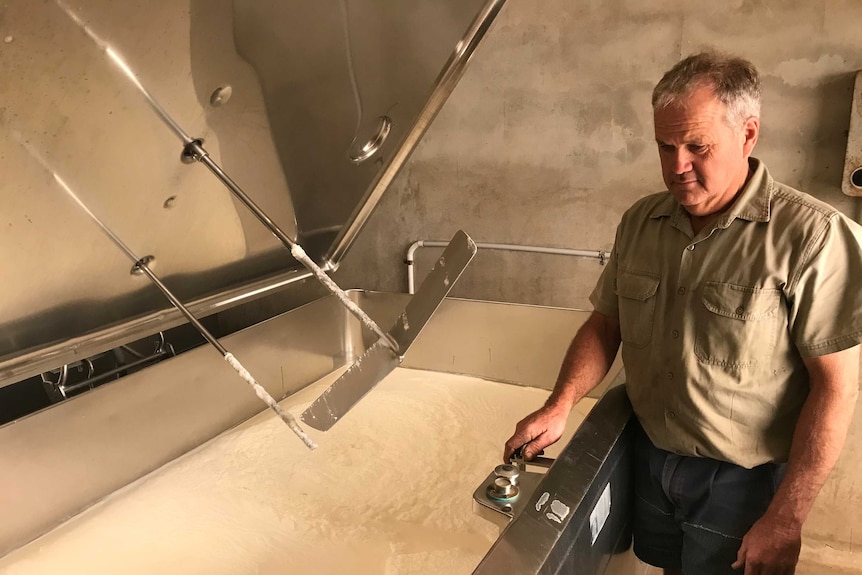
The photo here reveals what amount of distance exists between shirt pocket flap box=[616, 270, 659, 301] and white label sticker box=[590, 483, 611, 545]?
1.16 feet

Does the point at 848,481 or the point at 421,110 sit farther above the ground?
the point at 421,110

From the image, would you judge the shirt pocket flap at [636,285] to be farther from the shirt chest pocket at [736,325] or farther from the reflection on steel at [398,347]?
the reflection on steel at [398,347]

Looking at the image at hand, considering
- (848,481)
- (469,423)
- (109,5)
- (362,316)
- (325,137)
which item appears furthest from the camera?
(848,481)

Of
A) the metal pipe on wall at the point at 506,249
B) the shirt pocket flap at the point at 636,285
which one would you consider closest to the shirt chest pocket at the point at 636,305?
the shirt pocket flap at the point at 636,285

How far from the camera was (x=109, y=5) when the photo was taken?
74 cm

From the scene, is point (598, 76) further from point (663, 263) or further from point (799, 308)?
point (799, 308)

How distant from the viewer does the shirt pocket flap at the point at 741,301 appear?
998 mm

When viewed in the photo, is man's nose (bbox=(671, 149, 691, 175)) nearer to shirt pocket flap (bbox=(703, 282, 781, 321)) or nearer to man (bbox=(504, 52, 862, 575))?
man (bbox=(504, 52, 862, 575))

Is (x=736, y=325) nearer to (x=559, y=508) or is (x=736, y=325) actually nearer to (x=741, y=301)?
(x=741, y=301)

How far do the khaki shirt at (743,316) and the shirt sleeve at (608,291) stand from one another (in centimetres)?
11

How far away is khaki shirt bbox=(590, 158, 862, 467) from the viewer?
37.6 inches

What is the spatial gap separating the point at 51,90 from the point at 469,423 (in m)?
1.19

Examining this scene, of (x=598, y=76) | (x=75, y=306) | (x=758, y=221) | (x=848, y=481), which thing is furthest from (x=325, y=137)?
(x=848, y=481)

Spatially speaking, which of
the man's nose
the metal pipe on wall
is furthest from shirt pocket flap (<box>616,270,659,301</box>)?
the metal pipe on wall
